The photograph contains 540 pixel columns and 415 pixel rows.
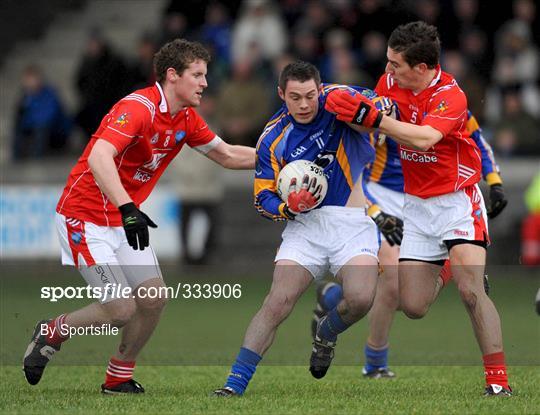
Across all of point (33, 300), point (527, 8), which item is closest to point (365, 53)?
point (527, 8)

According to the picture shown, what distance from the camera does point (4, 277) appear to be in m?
17.4

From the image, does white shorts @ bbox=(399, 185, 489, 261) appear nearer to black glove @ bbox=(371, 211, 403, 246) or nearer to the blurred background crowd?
black glove @ bbox=(371, 211, 403, 246)

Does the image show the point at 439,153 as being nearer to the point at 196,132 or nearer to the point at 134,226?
the point at 196,132

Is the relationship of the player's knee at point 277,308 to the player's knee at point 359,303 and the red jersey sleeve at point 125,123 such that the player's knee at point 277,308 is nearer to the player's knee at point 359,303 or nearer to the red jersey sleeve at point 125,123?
the player's knee at point 359,303

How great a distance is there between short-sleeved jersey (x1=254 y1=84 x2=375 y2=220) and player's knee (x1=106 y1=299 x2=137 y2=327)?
42.0 inches

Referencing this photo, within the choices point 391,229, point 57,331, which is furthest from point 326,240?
point 57,331

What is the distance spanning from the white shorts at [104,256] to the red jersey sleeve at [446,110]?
208 cm

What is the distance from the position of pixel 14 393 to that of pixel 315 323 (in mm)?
2560

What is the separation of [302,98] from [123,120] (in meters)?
1.17

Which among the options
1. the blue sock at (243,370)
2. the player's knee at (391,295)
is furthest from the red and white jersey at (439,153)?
the blue sock at (243,370)

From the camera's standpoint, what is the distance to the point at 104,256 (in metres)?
8.48

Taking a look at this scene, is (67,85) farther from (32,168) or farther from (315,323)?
(315,323)

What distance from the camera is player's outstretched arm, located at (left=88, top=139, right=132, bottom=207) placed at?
26.4 ft

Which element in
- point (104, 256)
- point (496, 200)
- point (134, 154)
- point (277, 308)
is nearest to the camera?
point (277, 308)
